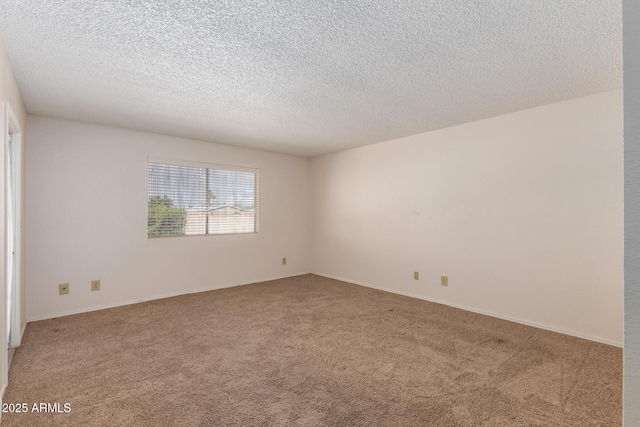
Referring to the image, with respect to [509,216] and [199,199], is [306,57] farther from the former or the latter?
[199,199]

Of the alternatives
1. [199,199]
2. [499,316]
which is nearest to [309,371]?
[499,316]

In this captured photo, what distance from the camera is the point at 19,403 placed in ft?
6.28

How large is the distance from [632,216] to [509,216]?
3187 millimetres

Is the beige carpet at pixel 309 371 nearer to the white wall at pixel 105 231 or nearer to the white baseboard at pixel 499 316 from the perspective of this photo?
the white baseboard at pixel 499 316

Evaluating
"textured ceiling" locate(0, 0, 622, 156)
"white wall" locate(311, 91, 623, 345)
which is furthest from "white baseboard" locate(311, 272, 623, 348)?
"textured ceiling" locate(0, 0, 622, 156)

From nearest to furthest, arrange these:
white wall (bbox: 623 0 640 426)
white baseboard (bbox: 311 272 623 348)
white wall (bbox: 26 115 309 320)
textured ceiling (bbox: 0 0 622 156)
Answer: white wall (bbox: 623 0 640 426)
textured ceiling (bbox: 0 0 622 156)
white baseboard (bbox: 311 272 623 348)
white wall (bbox: 26 115 309 320)

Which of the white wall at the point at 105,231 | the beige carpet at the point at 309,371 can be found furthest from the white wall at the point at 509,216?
the white wall at the point at 105,231

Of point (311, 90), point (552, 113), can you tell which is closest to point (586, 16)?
point (552, 113)

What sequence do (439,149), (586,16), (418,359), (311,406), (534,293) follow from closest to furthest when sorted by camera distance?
(586,16) → (311,406) → (418,359) → (534,293) → (439,149)

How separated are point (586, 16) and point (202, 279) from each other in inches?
191

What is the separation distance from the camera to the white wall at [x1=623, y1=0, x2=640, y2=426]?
25.4 inches

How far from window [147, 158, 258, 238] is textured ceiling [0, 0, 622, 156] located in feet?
3.33

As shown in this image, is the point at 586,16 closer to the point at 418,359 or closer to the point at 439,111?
the point at 439,111

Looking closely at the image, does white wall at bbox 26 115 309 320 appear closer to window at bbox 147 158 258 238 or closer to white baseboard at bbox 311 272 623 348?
window at bbox 147 158 258 238
